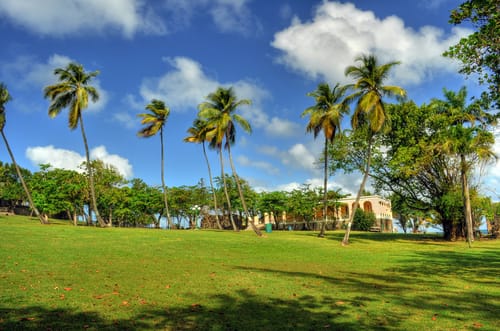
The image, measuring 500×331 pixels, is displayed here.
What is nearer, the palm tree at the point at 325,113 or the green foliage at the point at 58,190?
the palm tree at the point at 325,113

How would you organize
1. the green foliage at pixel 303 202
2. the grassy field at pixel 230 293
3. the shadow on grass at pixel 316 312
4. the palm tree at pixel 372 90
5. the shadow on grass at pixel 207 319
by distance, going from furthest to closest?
1. the green foliage at pixel 303 202
2. the palm tree at pixel 372 90
3. the grassy field at pixel 230 293
4. the shadow on grass at pixel 316 312
5. the shadow on grass at pixel 207 319

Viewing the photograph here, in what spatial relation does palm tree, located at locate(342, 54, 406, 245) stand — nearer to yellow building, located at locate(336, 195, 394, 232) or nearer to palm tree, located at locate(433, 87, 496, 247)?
palm tree, located at locate(433, 87, 496, 247)

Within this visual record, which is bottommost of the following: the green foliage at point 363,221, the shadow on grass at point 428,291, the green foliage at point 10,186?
the shadow on grass at point 428,291

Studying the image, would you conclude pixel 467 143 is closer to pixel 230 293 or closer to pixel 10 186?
pixel 230 293

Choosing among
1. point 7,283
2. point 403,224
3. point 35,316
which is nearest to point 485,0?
point 35,316

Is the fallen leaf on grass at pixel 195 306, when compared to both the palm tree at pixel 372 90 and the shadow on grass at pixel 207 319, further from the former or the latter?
the palm tree at pixel 372 90

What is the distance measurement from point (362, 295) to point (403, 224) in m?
95.5

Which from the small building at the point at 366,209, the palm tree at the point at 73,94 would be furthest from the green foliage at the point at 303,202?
the palm tree at the point at 73,94

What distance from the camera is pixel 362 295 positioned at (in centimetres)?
1002

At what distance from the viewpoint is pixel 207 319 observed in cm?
Result: 742

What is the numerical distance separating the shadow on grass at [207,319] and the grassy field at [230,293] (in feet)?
0.07

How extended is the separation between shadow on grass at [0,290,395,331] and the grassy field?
0.07 feet

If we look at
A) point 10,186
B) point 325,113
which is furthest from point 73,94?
point 10,186

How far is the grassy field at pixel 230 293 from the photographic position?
23.7 feet
